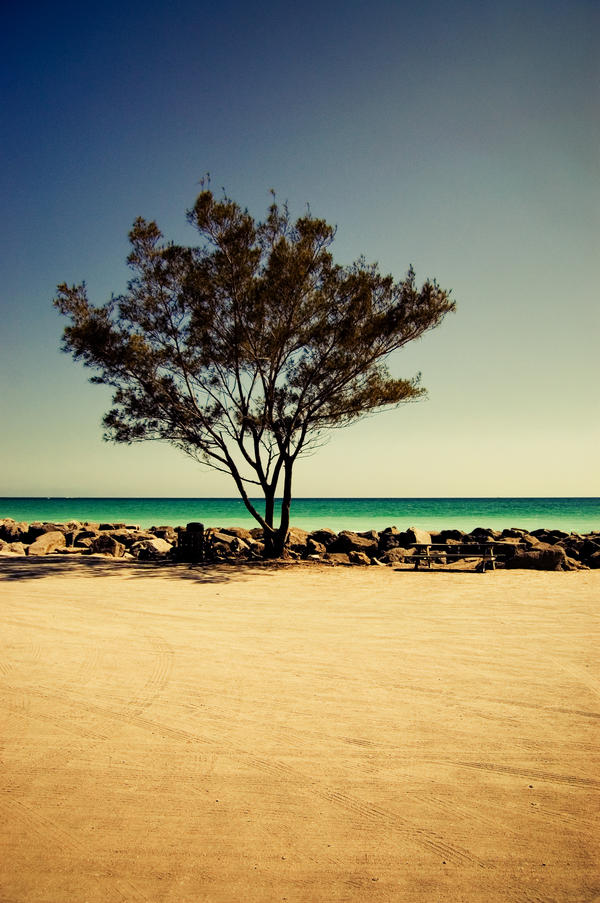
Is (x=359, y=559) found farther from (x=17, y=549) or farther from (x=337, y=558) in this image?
(x=17, y=549)

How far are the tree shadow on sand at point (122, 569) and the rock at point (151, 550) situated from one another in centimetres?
94

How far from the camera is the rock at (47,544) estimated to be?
18.6 meters

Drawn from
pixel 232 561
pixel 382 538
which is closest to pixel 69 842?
pixel 232 561

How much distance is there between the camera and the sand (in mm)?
2861

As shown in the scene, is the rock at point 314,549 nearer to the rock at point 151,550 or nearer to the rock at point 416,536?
the rock at point 416,536

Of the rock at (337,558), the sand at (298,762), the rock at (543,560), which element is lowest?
the rock at (337,558)

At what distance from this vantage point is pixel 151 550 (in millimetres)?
17688

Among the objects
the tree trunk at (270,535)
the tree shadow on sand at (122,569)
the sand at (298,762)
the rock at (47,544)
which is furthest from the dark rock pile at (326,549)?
the sand at (298,762)

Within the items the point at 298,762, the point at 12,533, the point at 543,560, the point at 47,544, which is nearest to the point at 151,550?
the point at 47,544

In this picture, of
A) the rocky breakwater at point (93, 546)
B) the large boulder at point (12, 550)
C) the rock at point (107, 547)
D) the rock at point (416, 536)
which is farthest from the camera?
the rock at point (416, 536)

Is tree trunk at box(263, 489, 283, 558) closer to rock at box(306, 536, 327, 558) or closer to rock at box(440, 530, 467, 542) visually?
rock at box(306, 536, 327, 558)

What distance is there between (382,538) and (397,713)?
16693mm

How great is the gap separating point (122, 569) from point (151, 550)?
9.59 ft

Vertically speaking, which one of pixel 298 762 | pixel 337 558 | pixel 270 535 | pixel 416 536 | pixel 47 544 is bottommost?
pixel 337 558
